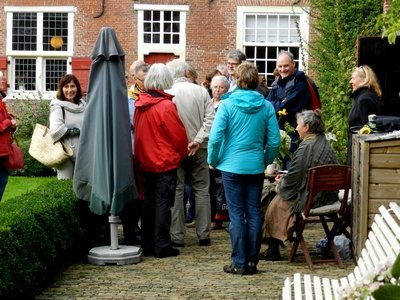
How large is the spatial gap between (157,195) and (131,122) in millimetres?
895

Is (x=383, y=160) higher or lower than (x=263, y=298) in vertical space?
higher

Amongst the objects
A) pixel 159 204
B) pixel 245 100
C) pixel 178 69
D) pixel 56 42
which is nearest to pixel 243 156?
pixel 245 100

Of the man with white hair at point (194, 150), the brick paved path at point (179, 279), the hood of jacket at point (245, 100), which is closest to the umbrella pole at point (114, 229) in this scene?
the brick paved path at point (179, 279)

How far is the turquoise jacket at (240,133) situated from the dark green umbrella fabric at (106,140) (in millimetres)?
869

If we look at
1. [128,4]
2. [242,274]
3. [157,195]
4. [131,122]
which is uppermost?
[128,4]

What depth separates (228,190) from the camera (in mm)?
7996

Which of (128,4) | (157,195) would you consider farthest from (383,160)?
(128,4)

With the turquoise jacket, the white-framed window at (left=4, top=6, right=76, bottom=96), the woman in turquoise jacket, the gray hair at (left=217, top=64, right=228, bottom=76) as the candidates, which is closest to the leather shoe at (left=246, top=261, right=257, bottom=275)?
the woman in turquoise jacket

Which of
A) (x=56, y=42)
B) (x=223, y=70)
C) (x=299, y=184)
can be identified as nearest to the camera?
(x=299, y=184)

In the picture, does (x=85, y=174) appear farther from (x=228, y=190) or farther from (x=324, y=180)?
(x=324, y=180)

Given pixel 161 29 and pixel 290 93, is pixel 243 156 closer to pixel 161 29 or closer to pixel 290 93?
pixel 290 93

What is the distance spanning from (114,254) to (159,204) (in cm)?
63

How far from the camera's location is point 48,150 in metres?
9.56

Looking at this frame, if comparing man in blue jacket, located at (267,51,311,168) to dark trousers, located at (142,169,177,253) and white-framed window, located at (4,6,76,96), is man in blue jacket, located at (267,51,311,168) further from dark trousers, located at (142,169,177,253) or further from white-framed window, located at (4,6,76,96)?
white-framed window, located at (4,6,76,96)
